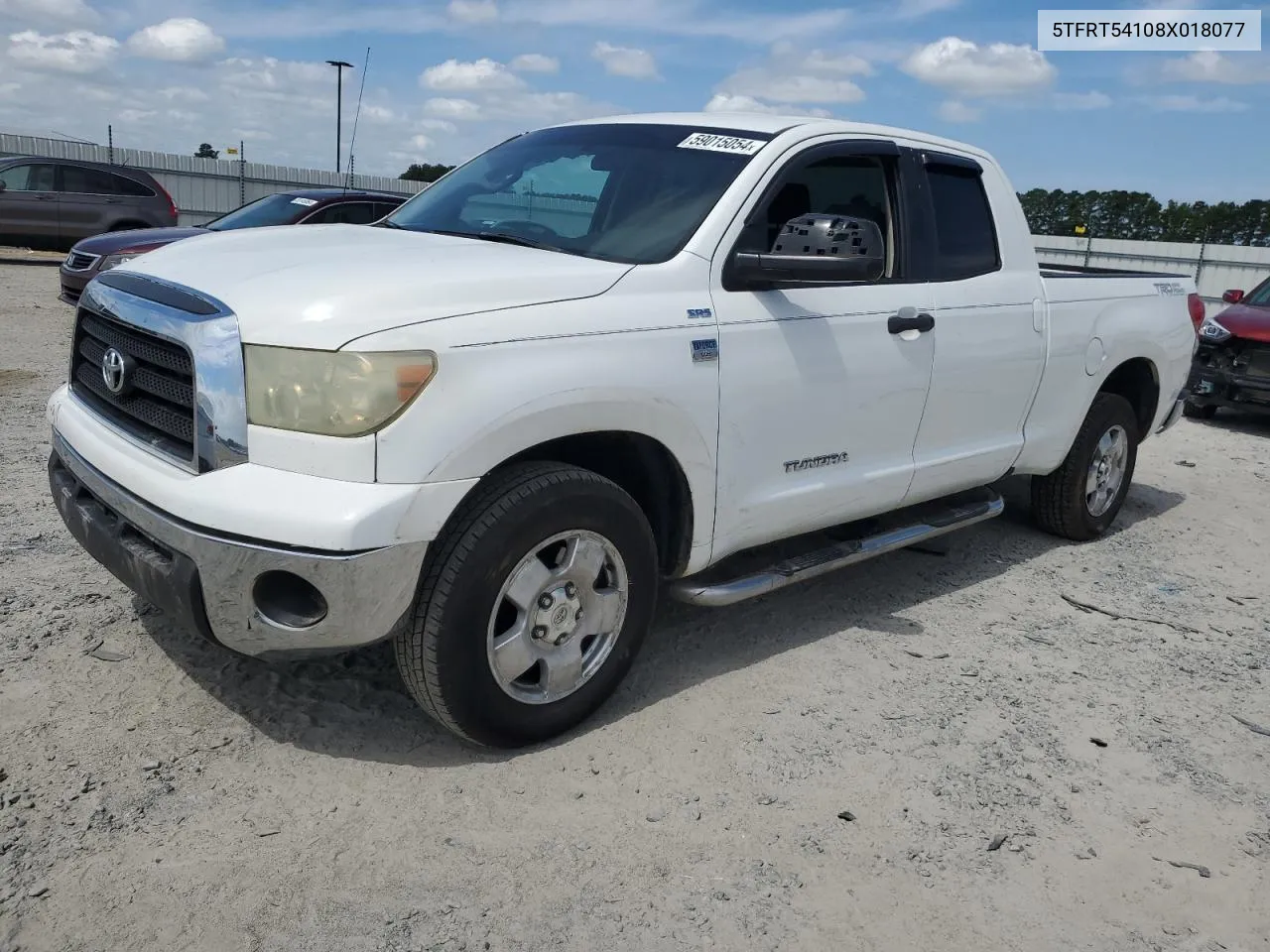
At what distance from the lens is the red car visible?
9.71m

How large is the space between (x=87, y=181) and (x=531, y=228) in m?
16.3

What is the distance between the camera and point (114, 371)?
3125 mm

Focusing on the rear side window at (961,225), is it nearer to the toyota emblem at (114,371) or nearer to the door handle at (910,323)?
the door handle at (910,323)

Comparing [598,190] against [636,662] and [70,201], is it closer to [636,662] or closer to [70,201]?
[636,662]

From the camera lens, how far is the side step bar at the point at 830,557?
3.60 metres

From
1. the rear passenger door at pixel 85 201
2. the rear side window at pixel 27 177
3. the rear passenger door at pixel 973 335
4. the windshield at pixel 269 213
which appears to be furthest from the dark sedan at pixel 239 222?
the rear passenger door at pixel 973 335

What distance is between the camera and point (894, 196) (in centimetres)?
425

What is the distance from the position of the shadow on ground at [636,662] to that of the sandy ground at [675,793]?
14mm

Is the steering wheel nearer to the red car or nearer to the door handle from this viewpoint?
the door handle

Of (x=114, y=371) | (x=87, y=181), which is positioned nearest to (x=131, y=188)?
(x=87, y=181)

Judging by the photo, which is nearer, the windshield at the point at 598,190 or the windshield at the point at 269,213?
the windshield at the point at 598,190

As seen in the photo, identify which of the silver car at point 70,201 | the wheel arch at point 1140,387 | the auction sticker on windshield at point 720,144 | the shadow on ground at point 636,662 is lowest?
the shadow on ground at point 636,662

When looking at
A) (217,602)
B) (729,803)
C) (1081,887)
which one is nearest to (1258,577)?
(1081,887)

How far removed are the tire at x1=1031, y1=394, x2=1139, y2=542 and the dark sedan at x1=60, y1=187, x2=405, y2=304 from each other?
23.4 feet
